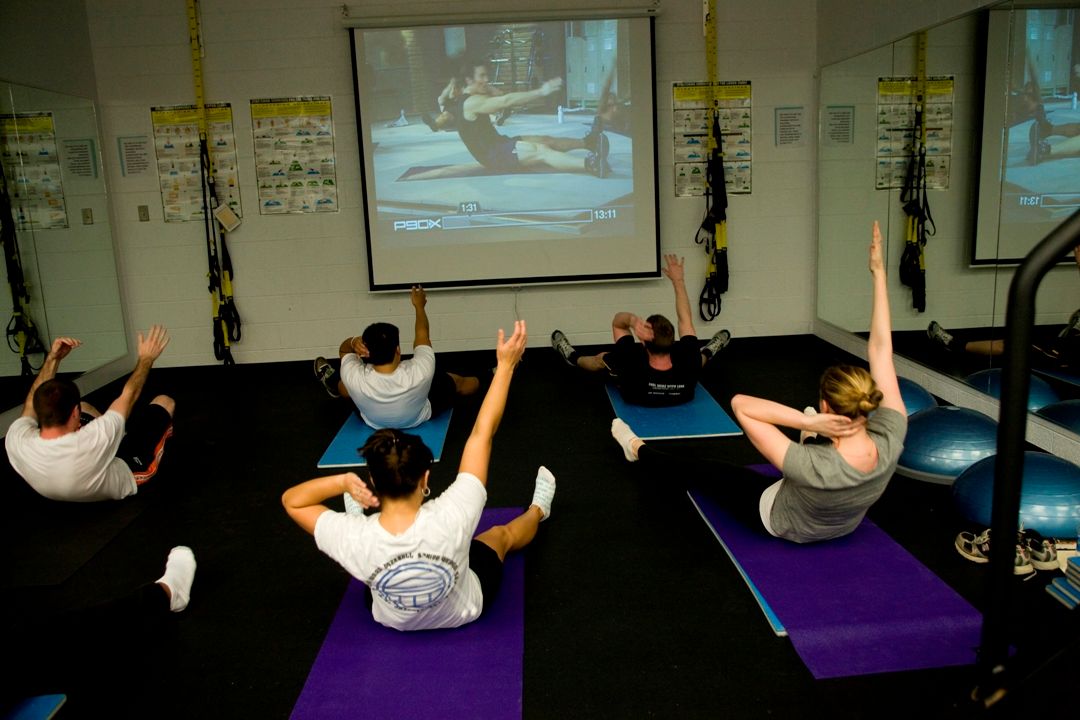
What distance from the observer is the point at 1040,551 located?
108 inches

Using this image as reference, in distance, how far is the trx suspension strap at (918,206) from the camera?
16.0ft

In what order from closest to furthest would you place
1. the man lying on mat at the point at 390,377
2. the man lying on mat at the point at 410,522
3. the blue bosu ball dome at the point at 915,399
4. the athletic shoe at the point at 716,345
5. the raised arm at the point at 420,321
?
1. the man lying on mat at the point at 410,522
2. the blue bosu ball dome at the point at 915,399
3. the man lying on mat at the point at 390,377
4. the raised arm at the point at 420,321
5. the athletic shoe at the point at 716,345

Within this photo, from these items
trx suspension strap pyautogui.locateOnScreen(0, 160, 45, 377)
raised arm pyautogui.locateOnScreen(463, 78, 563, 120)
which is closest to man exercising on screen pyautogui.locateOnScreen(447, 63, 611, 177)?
raised arm pyautogui.locateOnScreen(463, 78, 563, 120)

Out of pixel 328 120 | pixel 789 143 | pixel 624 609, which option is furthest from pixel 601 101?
pixel 624 609

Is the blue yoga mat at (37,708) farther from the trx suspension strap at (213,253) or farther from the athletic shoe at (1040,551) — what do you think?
the trx suspension strap at (213,253)

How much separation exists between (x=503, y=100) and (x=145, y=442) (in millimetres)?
3499

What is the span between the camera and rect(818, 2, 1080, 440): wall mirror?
379 centimetres

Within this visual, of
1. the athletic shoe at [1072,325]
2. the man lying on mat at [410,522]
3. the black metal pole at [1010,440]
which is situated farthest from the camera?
the athletic shoe at [1072,325]

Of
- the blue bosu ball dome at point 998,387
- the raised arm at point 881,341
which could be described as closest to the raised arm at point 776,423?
the raised arm at point 881,341

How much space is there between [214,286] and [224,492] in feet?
8.71

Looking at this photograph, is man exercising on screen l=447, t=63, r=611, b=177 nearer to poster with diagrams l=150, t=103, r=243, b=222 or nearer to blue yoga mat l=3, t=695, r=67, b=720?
poster with diagrams l=150, t=103, r=243, b=222

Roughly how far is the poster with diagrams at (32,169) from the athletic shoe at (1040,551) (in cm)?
549

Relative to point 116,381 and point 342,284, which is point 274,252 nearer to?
point 342,284

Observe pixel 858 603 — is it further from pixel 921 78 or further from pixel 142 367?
pixel 921 78
